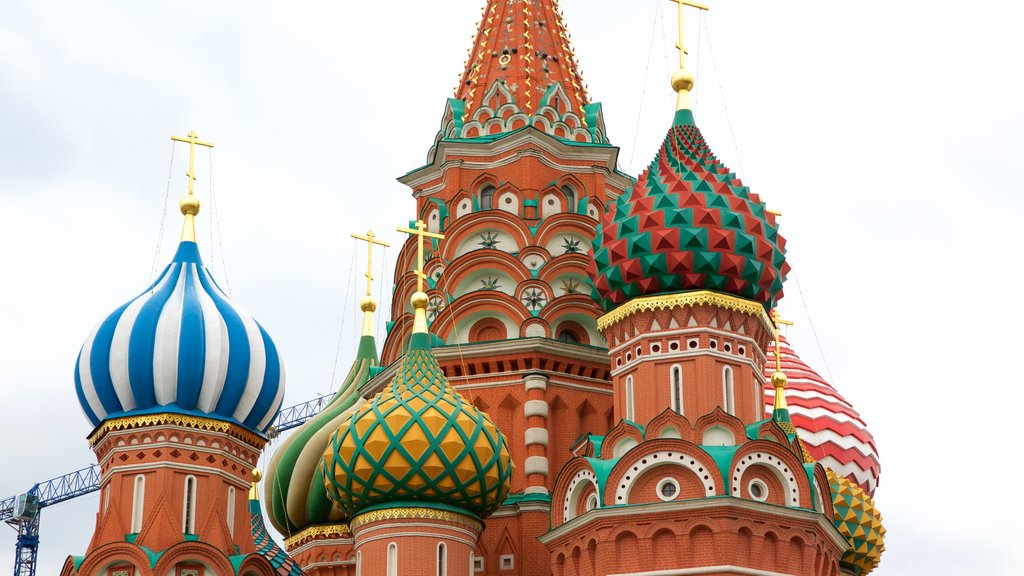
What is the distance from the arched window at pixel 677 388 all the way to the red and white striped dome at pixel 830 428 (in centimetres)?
501

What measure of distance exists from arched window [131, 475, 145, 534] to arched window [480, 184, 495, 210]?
6.53m

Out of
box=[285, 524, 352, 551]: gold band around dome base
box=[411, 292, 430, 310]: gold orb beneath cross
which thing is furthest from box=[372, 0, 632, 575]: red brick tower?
box=[285, 524, 352, 551]: gold band around dome base

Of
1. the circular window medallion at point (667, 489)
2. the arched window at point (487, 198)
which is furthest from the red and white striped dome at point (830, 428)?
the circular window medallion at point (667, 489)

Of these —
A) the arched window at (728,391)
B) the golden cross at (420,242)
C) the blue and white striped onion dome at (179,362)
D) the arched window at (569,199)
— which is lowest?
the arched window at (728,391)

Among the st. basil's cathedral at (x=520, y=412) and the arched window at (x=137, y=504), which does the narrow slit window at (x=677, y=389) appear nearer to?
the st. basil's cathedral at (x=520, y=412)

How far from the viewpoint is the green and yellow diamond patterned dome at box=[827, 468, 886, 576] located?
2608 cm

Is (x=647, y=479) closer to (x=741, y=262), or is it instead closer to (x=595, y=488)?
(x=595, y=488)

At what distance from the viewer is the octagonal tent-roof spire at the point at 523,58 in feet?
93.2

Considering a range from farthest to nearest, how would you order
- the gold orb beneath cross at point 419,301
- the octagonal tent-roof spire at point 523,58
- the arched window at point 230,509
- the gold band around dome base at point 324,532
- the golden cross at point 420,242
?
the octagonal tent-roof spire at point 523,58 < the gold band around dome base at point 324,532 < the golden cross at point 420,242 < the gold orb beneath cross at point 419,301 < the arched window at point 230,509

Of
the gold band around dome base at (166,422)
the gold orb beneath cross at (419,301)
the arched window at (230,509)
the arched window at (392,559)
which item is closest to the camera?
the arched window at (392,559)

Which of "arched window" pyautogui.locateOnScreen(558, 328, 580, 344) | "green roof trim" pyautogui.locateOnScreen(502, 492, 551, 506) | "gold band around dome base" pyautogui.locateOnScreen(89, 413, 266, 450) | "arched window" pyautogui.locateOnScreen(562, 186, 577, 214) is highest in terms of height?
"arched window" pyautogui.locateOnScreen(562, 186, 577, 214)

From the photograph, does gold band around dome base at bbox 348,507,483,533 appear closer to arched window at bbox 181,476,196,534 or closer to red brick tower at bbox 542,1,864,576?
red brick tower at bbox 542,1,864,576

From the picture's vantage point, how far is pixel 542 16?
2923 cm

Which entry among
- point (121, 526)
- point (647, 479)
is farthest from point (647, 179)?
point (121, 526)
